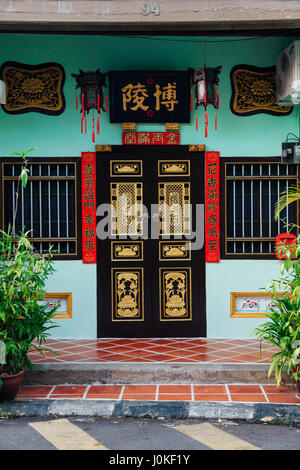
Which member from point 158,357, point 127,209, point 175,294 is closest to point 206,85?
point 127,209

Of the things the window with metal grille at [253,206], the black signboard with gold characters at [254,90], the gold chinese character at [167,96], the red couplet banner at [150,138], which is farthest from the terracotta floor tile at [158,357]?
the black signboard with gold characters at [254,90]

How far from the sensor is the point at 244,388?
5.38 meters

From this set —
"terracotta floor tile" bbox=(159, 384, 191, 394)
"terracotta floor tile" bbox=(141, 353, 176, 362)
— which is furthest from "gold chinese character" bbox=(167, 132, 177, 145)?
"terracotta floor tile" bbox=(159, 384, 191, 394)

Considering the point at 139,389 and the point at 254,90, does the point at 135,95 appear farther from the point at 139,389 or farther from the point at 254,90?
the point at 139,389

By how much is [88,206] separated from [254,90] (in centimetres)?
246

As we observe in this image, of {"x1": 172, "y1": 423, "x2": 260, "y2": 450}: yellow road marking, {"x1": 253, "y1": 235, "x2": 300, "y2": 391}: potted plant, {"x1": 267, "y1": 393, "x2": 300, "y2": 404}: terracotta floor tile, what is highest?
{"x1": 253, "y1": 235, "x2": 300, "y2": 391}: potted plant

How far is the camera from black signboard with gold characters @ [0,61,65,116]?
683 centimetres

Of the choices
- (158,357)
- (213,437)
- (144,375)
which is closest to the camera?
(213,437)

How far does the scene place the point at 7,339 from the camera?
495 centimetres

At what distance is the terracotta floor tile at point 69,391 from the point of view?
520 cm

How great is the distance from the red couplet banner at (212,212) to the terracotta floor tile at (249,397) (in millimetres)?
2085

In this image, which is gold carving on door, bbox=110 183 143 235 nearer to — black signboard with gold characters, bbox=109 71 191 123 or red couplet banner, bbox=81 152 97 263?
red couplet banner, bbox=81 152 97 263

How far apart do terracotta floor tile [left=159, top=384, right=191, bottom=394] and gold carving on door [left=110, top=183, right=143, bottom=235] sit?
2.14 m
